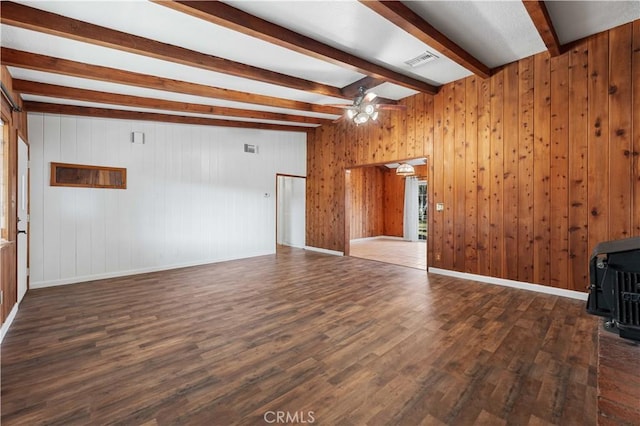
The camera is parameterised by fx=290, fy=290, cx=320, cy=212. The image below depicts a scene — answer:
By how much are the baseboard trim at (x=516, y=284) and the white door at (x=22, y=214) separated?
238 inches

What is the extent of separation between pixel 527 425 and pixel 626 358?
1009 millimetres

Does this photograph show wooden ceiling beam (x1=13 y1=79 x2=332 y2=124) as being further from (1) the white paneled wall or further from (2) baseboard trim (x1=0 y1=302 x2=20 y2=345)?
(2) baseboard trim (x1=0 y1=302 x2=20 y2=345)

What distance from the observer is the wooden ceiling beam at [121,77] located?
118 inches

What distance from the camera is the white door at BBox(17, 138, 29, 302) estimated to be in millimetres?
3643

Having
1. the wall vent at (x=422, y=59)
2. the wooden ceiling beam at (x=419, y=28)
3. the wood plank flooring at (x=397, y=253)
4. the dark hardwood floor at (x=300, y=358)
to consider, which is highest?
the wall vent at (x=422, y=59)

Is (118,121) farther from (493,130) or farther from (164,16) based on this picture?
(493,130)

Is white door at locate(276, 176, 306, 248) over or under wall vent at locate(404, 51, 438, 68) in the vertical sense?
under

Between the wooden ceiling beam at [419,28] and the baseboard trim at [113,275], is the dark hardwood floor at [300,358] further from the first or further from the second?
the wooden ceiling beam at [419,28]

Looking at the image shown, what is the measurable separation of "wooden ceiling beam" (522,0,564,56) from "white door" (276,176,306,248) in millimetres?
5753

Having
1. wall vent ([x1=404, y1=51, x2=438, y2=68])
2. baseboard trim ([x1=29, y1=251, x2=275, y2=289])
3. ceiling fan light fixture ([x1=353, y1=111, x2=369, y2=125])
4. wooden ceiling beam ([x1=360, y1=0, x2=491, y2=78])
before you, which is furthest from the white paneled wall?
wooden ceiling beam ([x1=360, y1=0, x2=491, y2=78])

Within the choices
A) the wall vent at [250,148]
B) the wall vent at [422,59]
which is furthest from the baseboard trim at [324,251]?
the wall vent at [422,59]

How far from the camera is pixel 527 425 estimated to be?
1645 millimetres

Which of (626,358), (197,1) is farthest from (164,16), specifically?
(626,358)

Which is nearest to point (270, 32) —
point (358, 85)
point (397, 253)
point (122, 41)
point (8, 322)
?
point (122, 41)
